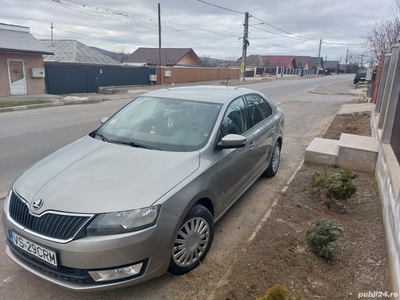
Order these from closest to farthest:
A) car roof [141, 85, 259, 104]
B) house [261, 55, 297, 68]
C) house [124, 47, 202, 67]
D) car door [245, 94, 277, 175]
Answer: car roof [141, 85, 259, 104] → car door [245, 94, 277, 175] → house [124, 47, 202, 67] → house [261, 55, 297, 68]

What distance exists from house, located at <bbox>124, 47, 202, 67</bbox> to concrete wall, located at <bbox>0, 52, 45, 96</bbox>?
33762mm

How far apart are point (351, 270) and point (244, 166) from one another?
1.63 m

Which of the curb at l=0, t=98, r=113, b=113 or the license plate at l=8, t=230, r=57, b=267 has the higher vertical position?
the license plate at l=8, t=230, r=57, b=267

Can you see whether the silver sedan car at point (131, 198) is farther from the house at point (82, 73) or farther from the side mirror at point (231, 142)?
the house at point (82, 73)

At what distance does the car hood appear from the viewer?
7.92 ft

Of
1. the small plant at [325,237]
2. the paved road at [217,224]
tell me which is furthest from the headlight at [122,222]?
the small plant at [325,237]

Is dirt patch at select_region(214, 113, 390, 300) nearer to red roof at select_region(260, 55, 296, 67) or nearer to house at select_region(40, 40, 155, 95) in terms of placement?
house at select_region(40, 40, 155, 95)

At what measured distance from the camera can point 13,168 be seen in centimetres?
565

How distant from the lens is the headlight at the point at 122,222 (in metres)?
2.29

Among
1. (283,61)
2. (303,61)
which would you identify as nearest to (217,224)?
(283,61)

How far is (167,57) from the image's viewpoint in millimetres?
54375

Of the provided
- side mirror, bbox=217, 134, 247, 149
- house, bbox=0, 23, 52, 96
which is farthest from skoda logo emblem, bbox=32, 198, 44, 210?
house, bbox=0, 23, 52, 96

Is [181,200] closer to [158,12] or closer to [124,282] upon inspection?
[124,282]

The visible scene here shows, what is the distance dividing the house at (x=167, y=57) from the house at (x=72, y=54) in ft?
65.5
